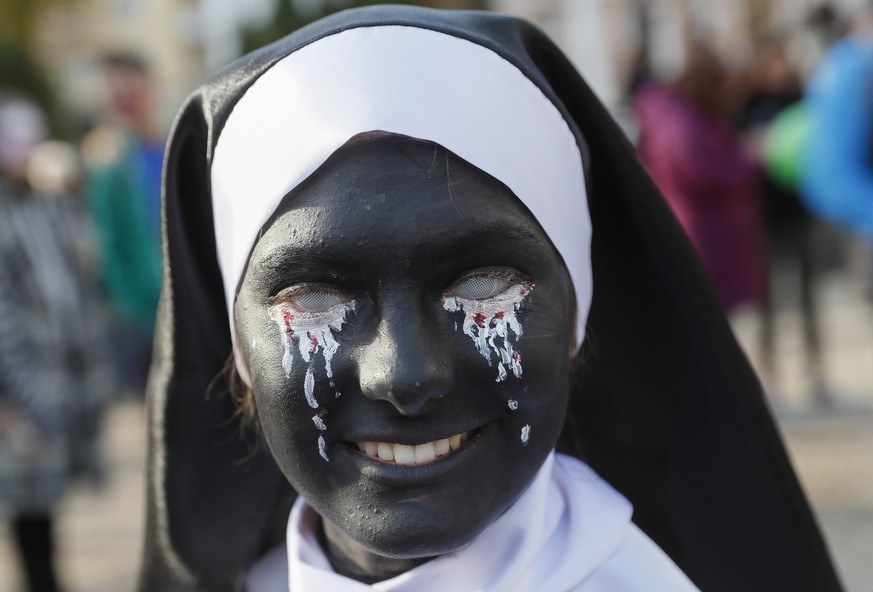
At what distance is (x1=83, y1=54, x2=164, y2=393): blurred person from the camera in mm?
5762

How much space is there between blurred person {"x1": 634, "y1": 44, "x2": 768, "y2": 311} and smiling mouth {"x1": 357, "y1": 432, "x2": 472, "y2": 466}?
178 inches

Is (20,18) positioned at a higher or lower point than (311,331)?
higher

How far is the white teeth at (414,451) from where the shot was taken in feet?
5.68

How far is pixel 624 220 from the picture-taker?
2.13 m

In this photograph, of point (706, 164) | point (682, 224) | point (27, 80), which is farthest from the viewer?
point (27, 80)

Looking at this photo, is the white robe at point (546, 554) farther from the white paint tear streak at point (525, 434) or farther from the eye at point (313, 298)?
the eye at point (313, 298)

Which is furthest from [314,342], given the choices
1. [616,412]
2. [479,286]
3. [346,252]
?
[616,412]

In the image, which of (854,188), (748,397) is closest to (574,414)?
(748,397)

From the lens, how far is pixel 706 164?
609 cm

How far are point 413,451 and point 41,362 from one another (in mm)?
3466

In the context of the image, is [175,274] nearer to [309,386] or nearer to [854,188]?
[309,386]

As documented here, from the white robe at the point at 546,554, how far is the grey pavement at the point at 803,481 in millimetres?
2906

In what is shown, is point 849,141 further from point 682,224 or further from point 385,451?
point 385,451

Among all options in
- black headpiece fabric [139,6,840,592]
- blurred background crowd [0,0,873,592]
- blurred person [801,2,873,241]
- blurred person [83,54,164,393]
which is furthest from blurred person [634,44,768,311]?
black headpiece fabric [139,6,840,592]
